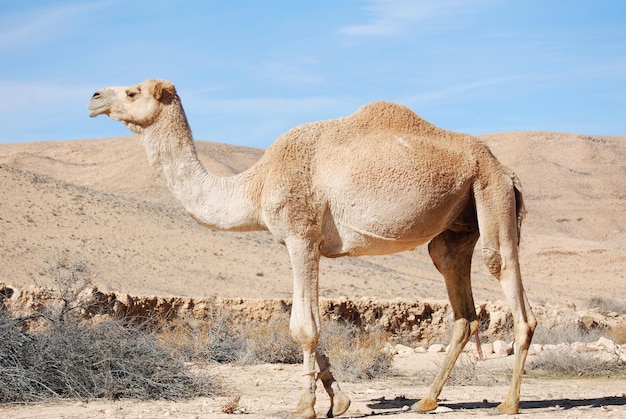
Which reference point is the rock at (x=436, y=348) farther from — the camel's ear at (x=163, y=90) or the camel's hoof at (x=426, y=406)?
the camel's ear at (x=163, y=90)

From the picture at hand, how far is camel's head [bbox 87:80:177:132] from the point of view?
9.11 metres

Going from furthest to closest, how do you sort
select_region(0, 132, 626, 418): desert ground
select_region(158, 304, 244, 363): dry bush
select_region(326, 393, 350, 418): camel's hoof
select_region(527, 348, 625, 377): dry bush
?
select_region(158, 304, 244, 363): dry bush
select_region(527, 348, 625, 377): dry bush
select_region(0, 132, 626, 418): desert ground
select_region(326, 393, 350, 418): camel's hoof

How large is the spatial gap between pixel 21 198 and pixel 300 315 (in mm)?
22146

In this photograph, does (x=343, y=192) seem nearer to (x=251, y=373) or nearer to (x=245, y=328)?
(x=251, y=373)

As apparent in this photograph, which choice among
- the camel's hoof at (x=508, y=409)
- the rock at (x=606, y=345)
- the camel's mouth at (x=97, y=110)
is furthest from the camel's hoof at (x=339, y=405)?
the rock at (x=606, y=345)

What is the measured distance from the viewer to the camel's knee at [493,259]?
9.23 metres

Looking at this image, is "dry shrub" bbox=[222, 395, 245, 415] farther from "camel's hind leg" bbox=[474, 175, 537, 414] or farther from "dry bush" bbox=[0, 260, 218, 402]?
"camel's hind leg" bbox=[474, 175, 537, 414]

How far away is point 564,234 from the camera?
58.5 meters

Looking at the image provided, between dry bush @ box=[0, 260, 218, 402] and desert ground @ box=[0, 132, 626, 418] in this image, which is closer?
dry bush @ box=[0, 260, 218, 402]

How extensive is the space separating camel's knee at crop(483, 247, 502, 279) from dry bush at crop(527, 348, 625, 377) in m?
4.22

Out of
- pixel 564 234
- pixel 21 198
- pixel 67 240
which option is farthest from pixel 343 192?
pixel 564 234

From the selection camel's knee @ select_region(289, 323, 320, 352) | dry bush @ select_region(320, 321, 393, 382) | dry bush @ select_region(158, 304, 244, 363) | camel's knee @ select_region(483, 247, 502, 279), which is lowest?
dry bush @ select_region(320, 321, 393, 382)

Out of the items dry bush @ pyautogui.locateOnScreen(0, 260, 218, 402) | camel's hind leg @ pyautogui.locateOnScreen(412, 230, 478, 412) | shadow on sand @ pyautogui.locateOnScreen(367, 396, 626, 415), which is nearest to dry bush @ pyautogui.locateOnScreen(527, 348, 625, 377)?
shadow on sand @ pyautogui.locateOnScreen(367, 396, 626, 415)

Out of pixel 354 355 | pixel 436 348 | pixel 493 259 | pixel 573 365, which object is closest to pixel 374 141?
pixel 493 259
